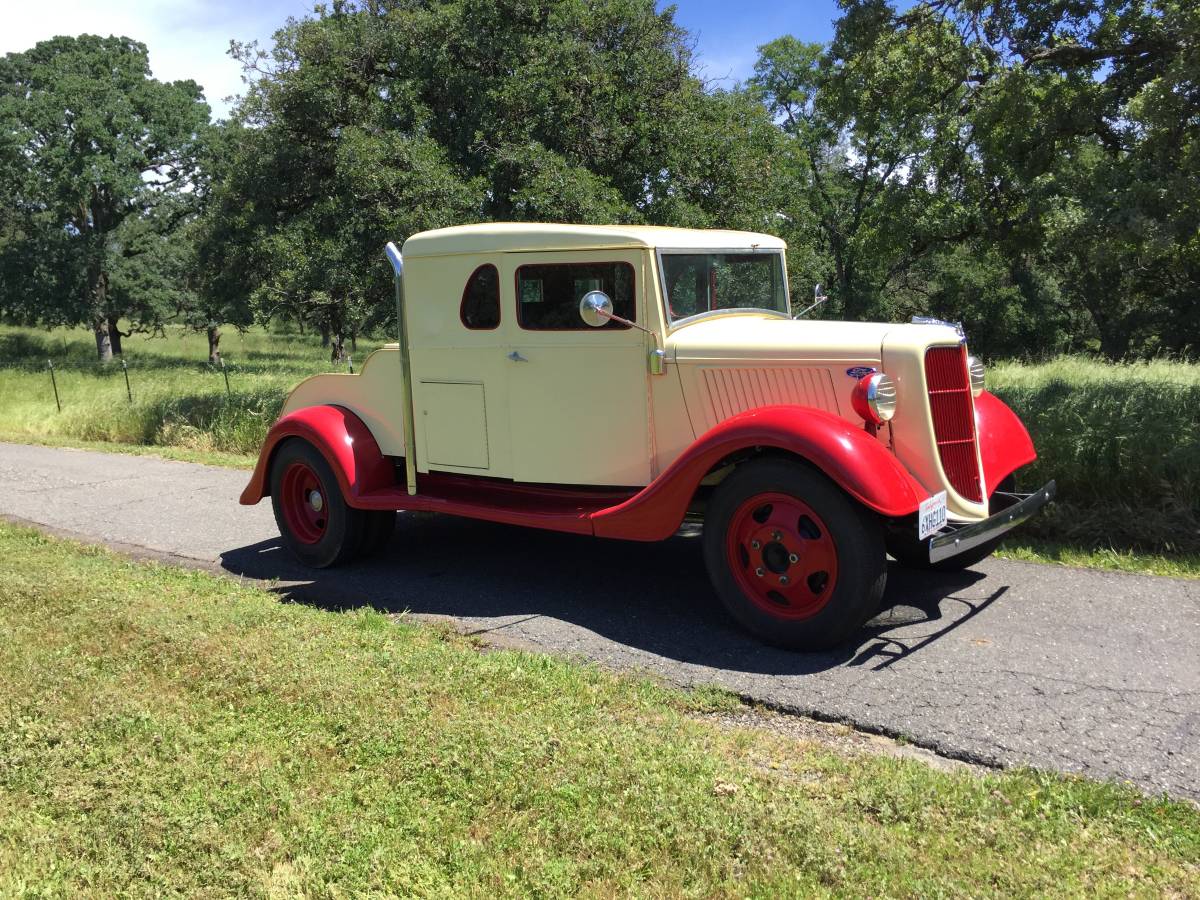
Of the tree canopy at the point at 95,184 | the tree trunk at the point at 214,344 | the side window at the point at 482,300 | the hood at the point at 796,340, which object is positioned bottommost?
the hood at the point at 796,340

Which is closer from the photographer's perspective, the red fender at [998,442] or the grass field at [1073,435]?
the red fender at [998,442]

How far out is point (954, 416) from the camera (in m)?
4.86

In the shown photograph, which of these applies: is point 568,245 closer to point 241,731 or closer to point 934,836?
→ point 241,731

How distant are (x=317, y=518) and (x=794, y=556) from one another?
358cm

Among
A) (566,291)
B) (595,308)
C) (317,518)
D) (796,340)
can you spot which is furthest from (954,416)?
(317,518)

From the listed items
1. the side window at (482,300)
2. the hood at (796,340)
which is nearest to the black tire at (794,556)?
the hood at (796,340)

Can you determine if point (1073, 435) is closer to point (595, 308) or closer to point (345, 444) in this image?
point (595, 308)

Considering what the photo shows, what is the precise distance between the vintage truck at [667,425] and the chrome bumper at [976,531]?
0.05ft

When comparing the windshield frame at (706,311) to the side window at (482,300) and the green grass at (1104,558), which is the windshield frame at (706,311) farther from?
the green grass at (1104,558)

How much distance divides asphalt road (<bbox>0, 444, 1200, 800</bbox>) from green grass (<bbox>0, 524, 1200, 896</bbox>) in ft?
1.22

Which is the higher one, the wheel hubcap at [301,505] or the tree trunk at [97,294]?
the tree trunk at [97,294]

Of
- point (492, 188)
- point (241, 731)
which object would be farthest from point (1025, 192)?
point (241, 731)

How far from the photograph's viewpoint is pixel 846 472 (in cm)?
418

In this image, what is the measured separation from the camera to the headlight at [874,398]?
4430 mm
